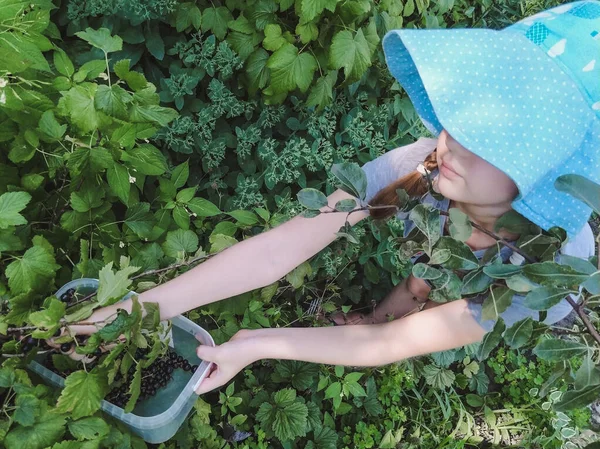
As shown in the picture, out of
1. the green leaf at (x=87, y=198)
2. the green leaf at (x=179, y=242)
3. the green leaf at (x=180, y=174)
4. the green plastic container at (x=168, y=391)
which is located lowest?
the green plastic container at (x=168, y=391)

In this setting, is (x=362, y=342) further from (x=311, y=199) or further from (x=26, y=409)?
(x=26, y=409)

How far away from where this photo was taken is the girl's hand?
47.1 inches

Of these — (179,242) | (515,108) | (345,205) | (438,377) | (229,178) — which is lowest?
(438,377)

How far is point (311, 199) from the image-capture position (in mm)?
1017

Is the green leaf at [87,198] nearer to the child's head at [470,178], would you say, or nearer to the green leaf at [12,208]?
the green leaf at [12,208]

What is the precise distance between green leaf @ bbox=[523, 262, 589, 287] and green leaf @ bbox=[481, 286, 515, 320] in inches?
3.3

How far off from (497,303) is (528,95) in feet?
1.12

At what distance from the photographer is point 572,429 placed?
1.95 m

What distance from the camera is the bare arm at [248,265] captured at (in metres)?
1.17

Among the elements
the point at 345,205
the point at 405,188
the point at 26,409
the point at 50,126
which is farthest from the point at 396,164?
the point at 26,409

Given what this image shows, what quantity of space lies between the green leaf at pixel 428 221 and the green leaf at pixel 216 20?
953mm

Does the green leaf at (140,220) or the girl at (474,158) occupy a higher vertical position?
the girl at (474,158)

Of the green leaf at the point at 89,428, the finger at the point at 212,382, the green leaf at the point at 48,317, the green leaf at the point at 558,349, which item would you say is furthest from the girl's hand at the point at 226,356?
the green leaf at the point at 558,349

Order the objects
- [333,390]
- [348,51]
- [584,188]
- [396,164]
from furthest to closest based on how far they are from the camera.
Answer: [333,390] < [348,51] < [396,164] < [584,188]
